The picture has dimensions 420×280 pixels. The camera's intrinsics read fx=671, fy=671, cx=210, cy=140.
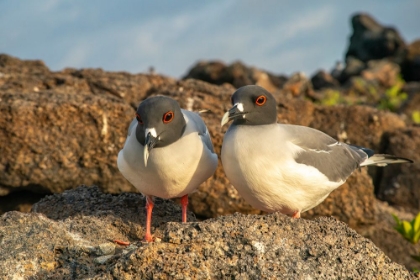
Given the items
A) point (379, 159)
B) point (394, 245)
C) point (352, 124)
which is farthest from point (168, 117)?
point (352, 124)

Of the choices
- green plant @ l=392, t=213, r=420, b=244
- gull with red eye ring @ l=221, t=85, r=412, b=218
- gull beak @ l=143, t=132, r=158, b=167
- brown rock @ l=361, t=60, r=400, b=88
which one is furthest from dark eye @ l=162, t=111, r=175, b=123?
brown rock @ l=361, t=60, r=400, b=88

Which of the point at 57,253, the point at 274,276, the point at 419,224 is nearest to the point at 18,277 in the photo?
the point at 57,253

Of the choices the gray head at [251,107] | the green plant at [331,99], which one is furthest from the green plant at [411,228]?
the green plant at [331,99]

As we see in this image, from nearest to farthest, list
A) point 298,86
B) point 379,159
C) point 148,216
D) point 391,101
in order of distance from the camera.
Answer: point 148,216 < point 379,159 < point 391,101 < point 298,86

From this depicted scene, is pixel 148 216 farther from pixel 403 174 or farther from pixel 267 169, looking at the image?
pixel 403 174

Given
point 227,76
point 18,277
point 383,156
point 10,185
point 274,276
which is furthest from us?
point 227,76

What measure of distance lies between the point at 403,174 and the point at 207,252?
7.06 m

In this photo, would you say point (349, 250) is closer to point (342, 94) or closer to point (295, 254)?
point (295, 254)

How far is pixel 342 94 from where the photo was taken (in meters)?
22.1

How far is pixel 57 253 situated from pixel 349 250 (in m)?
2.19

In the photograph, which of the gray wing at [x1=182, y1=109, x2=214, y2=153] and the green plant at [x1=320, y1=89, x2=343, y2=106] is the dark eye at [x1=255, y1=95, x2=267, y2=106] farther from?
the green plant at [x1=320, y1=89, x2=343, y2=106]

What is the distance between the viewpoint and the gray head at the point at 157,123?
6.11 meters

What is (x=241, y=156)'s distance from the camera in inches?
241

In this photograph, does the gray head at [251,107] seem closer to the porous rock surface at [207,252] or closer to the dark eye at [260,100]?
the dark eye at [260,100]
